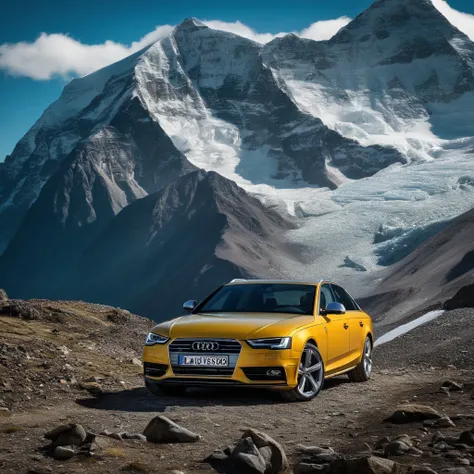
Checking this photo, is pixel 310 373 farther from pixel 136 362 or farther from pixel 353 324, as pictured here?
pixel 136 362

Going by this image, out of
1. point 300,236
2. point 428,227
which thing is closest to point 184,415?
point 428,227

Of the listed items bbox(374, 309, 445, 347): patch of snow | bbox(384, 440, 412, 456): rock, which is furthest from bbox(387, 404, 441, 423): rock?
bbox(374, 309, 445, 347): patch of snow

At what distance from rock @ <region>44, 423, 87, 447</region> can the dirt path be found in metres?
0.15

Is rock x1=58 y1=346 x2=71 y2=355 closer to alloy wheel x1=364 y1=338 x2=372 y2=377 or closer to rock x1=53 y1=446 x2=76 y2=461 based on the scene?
alloy wheel x1=364 y1=338 x2=372 y2=377

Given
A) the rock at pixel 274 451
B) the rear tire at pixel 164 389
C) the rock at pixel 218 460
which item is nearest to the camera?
the rock at pixel 274 451

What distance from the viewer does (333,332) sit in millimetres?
10414

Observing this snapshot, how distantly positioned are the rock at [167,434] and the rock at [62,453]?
0.91 m

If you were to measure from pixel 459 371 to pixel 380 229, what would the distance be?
15498cm

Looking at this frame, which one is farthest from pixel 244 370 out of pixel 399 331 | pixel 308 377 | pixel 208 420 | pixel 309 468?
pixel 399 331

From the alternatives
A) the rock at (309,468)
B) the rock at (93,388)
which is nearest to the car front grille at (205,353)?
the rock at (93,388)

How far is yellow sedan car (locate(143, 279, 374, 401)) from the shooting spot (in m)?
8.88

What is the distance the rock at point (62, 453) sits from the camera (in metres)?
5.71

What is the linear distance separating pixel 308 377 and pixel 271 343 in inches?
36.3

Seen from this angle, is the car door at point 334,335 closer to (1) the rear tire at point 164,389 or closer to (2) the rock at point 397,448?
(1) the rear tire at point 164,389
